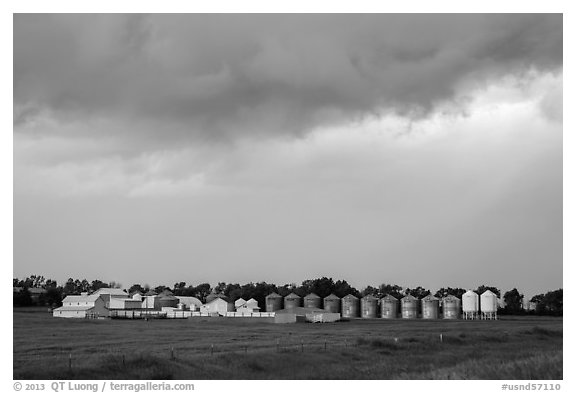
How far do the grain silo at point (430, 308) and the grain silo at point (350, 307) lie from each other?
48.9ft

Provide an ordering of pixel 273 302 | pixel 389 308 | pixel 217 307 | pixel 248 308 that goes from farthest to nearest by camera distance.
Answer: pixel 273 302 → pixel 389 308 → pixel 217 307 → pixel 248 308

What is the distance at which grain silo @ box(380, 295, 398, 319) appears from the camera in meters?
145

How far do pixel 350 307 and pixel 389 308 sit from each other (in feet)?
28.4

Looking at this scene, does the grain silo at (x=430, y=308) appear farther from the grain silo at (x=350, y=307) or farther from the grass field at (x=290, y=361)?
the grass field at (x=290, y=361)

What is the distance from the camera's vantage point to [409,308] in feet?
470

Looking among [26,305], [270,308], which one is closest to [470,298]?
[270,308]

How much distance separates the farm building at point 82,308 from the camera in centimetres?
11669

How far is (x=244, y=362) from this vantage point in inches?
1448

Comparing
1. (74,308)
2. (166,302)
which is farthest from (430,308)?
A: (74,308)

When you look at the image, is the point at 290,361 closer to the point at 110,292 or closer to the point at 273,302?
the point at 110,292

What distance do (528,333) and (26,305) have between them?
11442 cm
